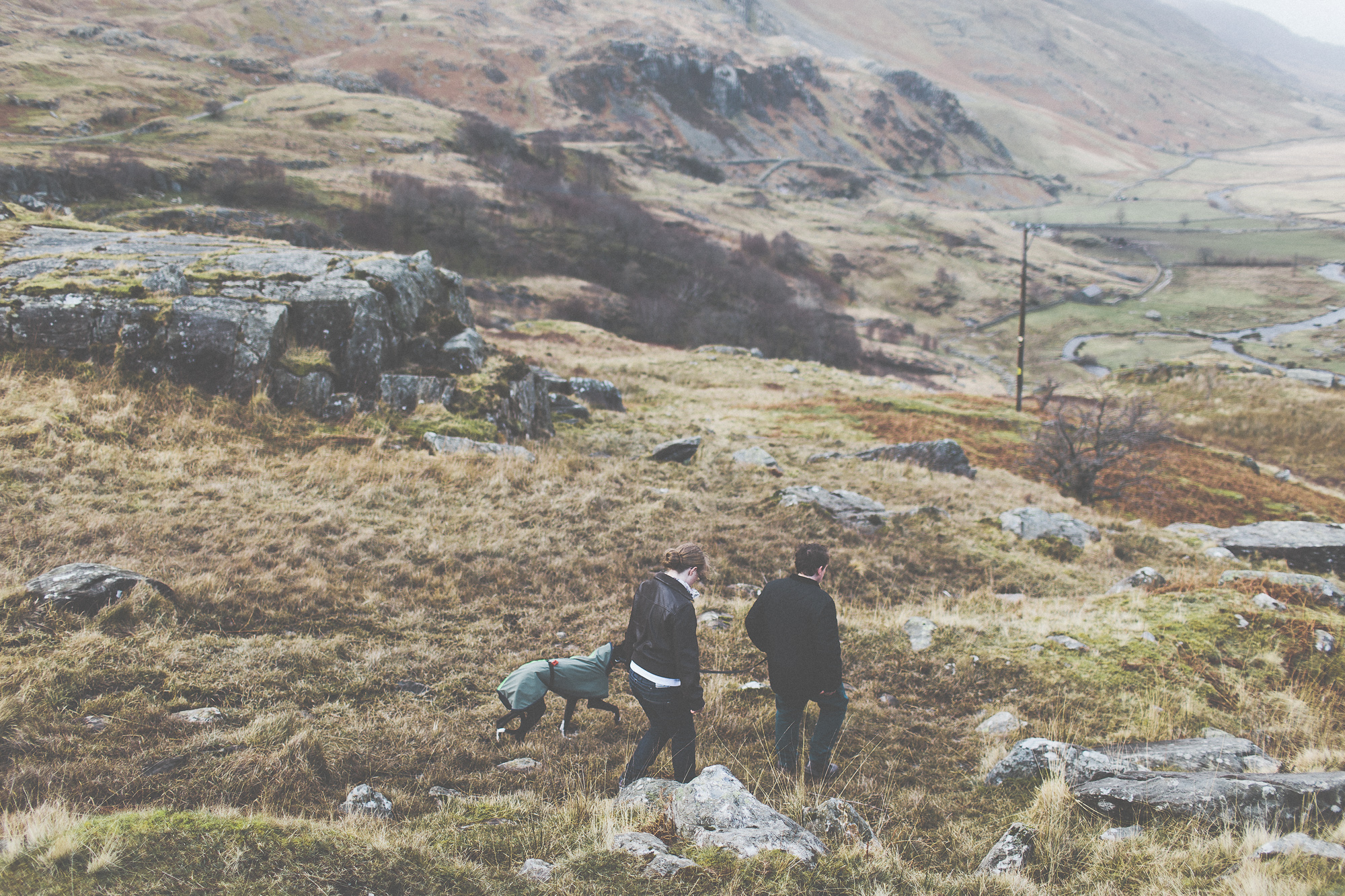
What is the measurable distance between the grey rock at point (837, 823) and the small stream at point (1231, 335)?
83.6m

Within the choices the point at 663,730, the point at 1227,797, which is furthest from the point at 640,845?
the point at 1227,797

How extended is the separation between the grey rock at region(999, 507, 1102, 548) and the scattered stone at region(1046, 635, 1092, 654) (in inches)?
238

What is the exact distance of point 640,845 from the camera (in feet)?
13.1

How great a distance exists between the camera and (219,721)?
214 inches

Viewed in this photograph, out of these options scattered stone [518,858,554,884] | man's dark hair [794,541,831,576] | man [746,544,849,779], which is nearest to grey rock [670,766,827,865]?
scattered stone [518,858,554,884]

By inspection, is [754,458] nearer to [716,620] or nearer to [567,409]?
[567,409]

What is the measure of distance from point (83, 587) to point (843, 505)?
12471 millimetres

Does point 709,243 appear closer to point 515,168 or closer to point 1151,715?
point 515,168

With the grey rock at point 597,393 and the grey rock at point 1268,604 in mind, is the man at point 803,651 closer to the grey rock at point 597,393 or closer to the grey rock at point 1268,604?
the grey rock at point 1268,604

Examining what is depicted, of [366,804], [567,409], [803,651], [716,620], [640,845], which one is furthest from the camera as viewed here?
[567,409]

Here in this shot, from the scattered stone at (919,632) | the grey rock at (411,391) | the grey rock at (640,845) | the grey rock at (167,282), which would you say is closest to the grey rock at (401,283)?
the grey rock at (411,391)

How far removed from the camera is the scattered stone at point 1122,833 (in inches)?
171

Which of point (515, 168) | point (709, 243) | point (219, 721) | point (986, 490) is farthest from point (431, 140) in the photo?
point (219, 721)

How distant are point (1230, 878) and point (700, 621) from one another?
242 inches
